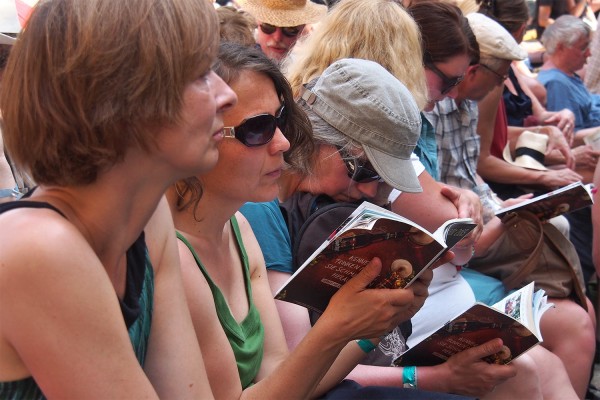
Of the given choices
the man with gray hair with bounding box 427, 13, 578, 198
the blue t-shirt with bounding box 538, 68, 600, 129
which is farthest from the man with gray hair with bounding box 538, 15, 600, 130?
the man with gray hair with bounding box 427, 13, 578, 198

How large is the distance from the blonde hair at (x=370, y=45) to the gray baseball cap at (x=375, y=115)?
46 cm

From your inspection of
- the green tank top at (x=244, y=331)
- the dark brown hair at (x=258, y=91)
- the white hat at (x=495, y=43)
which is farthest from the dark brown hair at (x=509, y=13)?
A: the green tank top at (x=244, y=331)

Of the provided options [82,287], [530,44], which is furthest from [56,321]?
[530,44]

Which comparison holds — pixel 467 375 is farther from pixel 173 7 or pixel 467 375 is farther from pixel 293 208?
pixel 173 7

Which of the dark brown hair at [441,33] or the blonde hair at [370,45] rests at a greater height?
the blonde hair at [370,45]

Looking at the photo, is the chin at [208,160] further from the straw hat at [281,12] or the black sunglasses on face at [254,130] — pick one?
the straw hat at [281,12]

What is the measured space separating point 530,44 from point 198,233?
25.1ft

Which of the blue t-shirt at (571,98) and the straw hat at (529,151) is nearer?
the straw hat at (529,151)

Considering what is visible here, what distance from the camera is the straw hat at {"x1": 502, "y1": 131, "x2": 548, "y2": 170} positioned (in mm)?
4832

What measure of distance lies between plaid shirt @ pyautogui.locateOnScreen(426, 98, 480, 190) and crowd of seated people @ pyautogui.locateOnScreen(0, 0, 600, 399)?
0.05 feet

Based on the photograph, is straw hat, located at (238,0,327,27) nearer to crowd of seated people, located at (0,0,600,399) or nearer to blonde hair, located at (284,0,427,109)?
crowd of seated people, located at (0,0,600,399)

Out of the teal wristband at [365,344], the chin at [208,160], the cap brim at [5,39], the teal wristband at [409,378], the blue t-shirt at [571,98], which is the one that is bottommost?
the blue t-shirt at [571,98]

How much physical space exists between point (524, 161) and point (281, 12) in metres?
1.70

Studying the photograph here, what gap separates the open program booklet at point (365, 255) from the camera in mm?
1858
